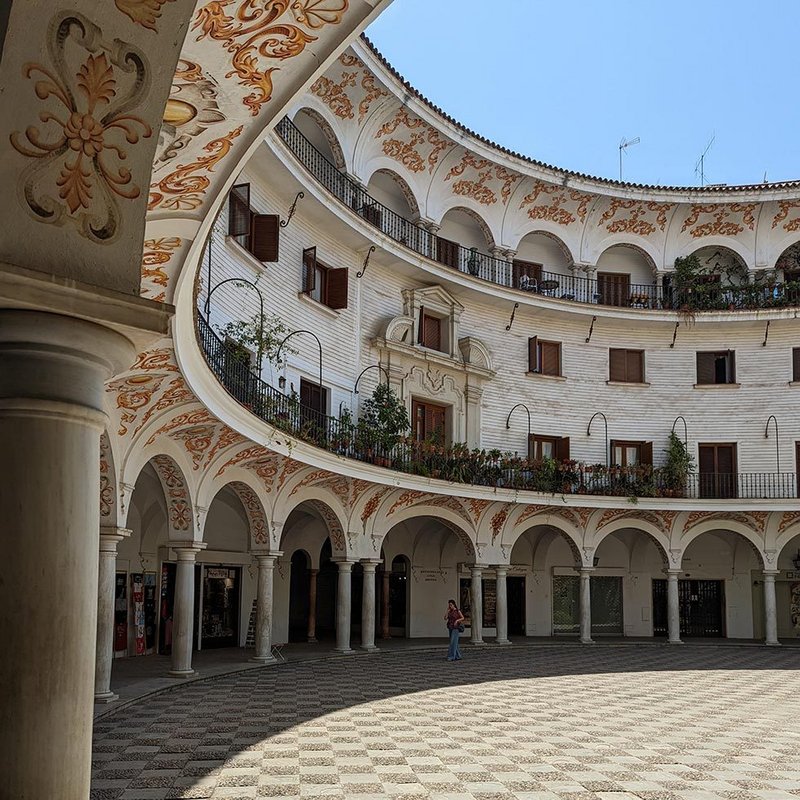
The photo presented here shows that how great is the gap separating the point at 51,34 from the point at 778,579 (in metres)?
31.7

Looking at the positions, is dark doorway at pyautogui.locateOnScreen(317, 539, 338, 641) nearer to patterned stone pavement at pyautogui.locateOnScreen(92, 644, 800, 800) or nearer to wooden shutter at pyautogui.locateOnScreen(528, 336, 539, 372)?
wooden shutter at pyautogui.locateOnScreen(528, 336, 539, 372)

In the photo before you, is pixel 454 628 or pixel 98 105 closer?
pixel 98 105

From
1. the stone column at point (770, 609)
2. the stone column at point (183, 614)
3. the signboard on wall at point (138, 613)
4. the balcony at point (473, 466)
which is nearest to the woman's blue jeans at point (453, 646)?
the balcony at point (473, 466)

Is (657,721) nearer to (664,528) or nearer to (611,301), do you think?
(664,528)

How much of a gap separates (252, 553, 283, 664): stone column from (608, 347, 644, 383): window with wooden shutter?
14614 millimetres

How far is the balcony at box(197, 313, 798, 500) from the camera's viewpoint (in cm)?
1722

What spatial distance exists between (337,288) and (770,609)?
1611 cm

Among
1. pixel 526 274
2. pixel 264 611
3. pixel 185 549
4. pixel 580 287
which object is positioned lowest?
pixel 264 611

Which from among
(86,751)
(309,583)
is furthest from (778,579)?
(86,751)

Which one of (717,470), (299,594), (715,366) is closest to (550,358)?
(715,366)

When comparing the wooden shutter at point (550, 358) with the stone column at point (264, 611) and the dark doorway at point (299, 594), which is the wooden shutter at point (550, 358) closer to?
the dark doorway at point (299, 594)

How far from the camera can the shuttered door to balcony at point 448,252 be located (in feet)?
91.7

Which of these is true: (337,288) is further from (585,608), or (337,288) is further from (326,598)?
(585,608)

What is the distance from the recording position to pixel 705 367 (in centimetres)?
3092
